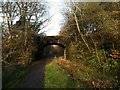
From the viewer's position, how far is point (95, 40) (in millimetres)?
20375

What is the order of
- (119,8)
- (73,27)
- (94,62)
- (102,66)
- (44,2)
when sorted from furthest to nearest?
1. (44,2)
2. (73,27)
3. (94,62)
4. (102,66)
5. (119,8)

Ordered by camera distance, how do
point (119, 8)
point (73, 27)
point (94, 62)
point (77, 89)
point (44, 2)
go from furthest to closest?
point (44, 2)
point (73, 27)
point (94, 62)
point (119, 8)
point (77, 89)

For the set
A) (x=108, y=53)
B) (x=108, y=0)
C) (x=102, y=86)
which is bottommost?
(x=102, y=86)

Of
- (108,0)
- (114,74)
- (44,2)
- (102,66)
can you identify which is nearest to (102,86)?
(114,74)

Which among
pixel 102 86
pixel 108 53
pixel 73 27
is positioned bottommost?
pixel 102 86

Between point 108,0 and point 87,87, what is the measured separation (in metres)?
7.52

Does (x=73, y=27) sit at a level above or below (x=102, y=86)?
above

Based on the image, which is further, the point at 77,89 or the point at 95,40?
the point at 95,40

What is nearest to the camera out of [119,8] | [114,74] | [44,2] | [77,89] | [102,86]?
Result: [77,89]

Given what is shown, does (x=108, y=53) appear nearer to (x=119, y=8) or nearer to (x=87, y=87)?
(x=119, y=8)

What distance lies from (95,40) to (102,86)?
679 cm

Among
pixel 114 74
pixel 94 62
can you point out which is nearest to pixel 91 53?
pixel 94 62

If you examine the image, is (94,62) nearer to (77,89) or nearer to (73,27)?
(73,27)

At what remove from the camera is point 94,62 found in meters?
21.1
